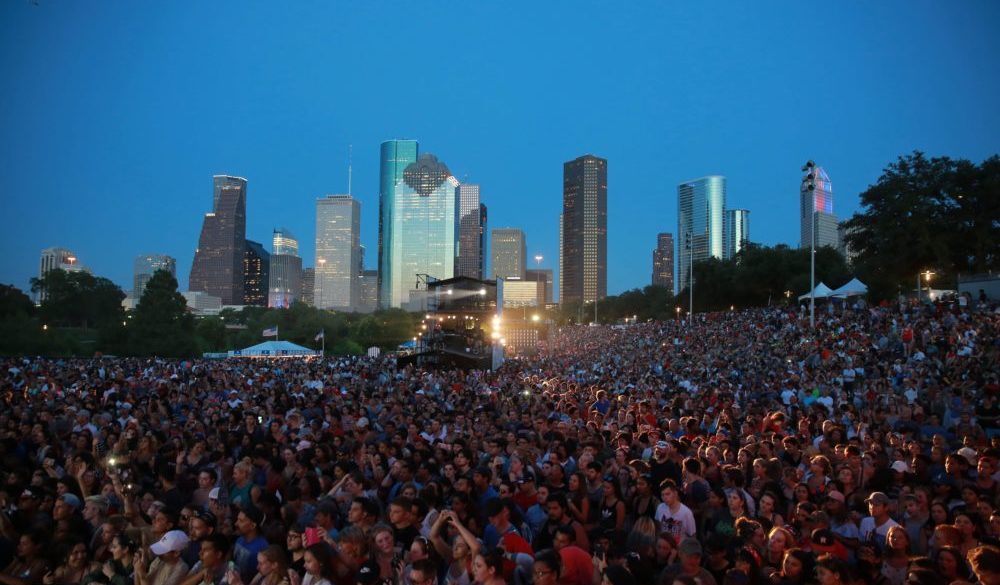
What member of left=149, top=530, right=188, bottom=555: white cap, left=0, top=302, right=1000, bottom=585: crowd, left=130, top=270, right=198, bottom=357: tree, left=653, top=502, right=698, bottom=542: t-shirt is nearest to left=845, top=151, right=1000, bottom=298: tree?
left=0, top=302, right=1000, bottom=585: crowd

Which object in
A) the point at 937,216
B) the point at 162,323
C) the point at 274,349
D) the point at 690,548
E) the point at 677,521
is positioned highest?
the point at 937,216

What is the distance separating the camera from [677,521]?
227 inches

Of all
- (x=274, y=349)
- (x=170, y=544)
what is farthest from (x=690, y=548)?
(x=274, y=349)

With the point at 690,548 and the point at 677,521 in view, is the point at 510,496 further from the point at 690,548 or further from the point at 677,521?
the point at 690,548

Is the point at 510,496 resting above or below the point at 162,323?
below

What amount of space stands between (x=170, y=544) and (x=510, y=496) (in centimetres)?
288

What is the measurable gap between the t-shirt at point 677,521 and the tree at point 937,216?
108 ft

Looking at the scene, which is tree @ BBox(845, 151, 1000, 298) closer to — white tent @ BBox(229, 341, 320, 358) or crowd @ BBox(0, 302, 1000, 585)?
crowd @ BBox(0, 302, 1000, 585)

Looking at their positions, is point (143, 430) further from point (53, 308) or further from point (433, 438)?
point (53, 308)

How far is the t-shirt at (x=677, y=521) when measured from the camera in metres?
5.71

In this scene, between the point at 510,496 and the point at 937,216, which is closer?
the point at 510,496

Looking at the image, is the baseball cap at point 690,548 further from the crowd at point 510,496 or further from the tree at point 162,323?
the tree at point 162,323

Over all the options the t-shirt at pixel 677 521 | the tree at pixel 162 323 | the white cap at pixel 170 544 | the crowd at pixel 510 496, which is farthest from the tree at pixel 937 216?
the tree at pixel 162 323

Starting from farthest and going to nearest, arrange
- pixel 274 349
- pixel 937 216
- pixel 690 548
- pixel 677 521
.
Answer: pixel 274 349, pixel 937 216, pixel 677 521, pixel 690 548
